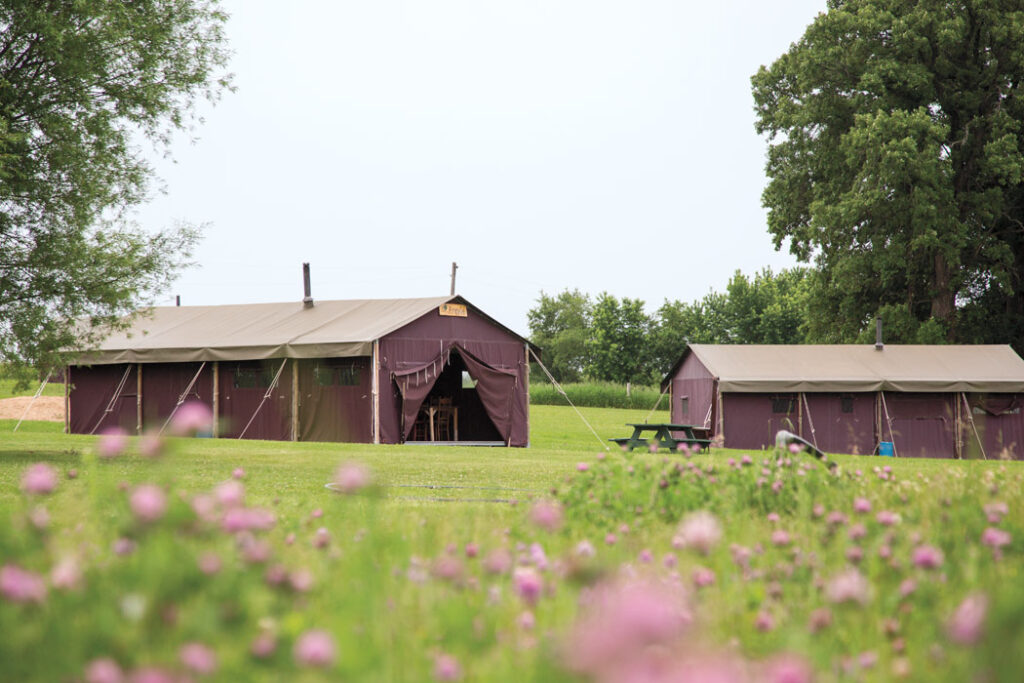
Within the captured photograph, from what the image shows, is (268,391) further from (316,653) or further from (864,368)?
(316,653)

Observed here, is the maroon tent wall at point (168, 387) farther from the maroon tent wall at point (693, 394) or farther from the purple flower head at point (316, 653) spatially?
the purple flower head at point (316, 653)

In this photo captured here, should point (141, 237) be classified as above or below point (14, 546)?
above

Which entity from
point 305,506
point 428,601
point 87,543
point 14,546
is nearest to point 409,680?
point 428,601

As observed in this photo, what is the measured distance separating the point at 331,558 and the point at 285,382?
2209 cm

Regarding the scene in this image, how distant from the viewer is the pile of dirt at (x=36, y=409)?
34.0 m

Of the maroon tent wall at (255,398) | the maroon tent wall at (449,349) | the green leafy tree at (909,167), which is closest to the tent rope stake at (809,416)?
the green leafy tree at (909,167)

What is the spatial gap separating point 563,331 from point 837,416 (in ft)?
225

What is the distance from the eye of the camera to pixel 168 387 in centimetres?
2670

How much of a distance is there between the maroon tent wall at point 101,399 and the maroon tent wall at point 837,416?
1760 cm

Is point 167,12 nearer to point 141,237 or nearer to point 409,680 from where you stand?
point 141,237

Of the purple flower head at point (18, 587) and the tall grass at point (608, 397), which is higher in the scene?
the tall grass at point (608, 397)

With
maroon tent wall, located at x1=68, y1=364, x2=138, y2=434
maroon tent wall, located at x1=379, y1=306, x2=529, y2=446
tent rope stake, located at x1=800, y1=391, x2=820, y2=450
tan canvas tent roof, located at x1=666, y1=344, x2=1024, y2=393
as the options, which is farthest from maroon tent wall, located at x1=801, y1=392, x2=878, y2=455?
maroon tent wall, located at x1=68, y1=364, x2=138, y2=434

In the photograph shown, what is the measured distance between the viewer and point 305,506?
8.21 meters

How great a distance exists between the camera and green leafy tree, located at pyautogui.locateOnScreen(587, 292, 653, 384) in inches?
2911
